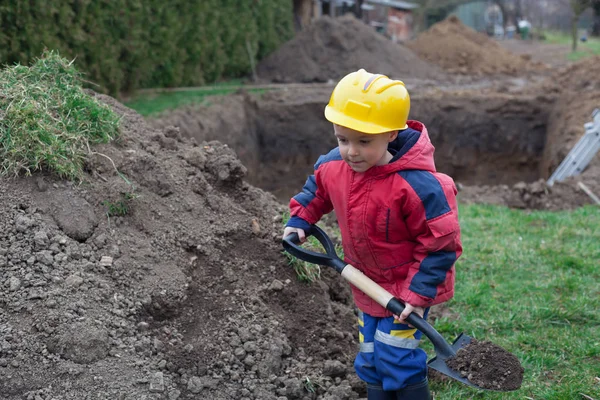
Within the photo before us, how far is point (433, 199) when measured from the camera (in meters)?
2.82

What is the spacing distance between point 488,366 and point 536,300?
1787 mm

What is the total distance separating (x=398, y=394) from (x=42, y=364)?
1.70 m

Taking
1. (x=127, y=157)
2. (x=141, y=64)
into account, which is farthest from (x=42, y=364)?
(x=141, y=64)

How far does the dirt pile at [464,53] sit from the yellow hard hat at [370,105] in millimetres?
16644

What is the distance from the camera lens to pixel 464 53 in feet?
67.7

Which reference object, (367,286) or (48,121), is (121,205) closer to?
(48,121)

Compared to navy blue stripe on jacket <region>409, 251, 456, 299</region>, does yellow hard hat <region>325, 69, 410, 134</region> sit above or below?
above

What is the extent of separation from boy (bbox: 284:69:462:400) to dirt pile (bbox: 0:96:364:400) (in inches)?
22.4

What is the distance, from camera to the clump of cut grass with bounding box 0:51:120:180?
3.76 metres

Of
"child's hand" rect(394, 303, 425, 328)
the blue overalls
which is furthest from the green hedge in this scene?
"child's hand" rect(394, 303, 425, 328)

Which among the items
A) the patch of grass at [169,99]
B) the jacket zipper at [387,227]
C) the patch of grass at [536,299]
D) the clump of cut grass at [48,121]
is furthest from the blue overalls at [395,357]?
the patch of grass at [169,99]

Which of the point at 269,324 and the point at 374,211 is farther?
the point at 269,324

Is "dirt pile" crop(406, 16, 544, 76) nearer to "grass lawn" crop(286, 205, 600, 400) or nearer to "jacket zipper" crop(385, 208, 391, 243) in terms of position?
"grass lawn" crop(286, 205, 600, 400)

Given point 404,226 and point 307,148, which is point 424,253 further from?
point 307,148
